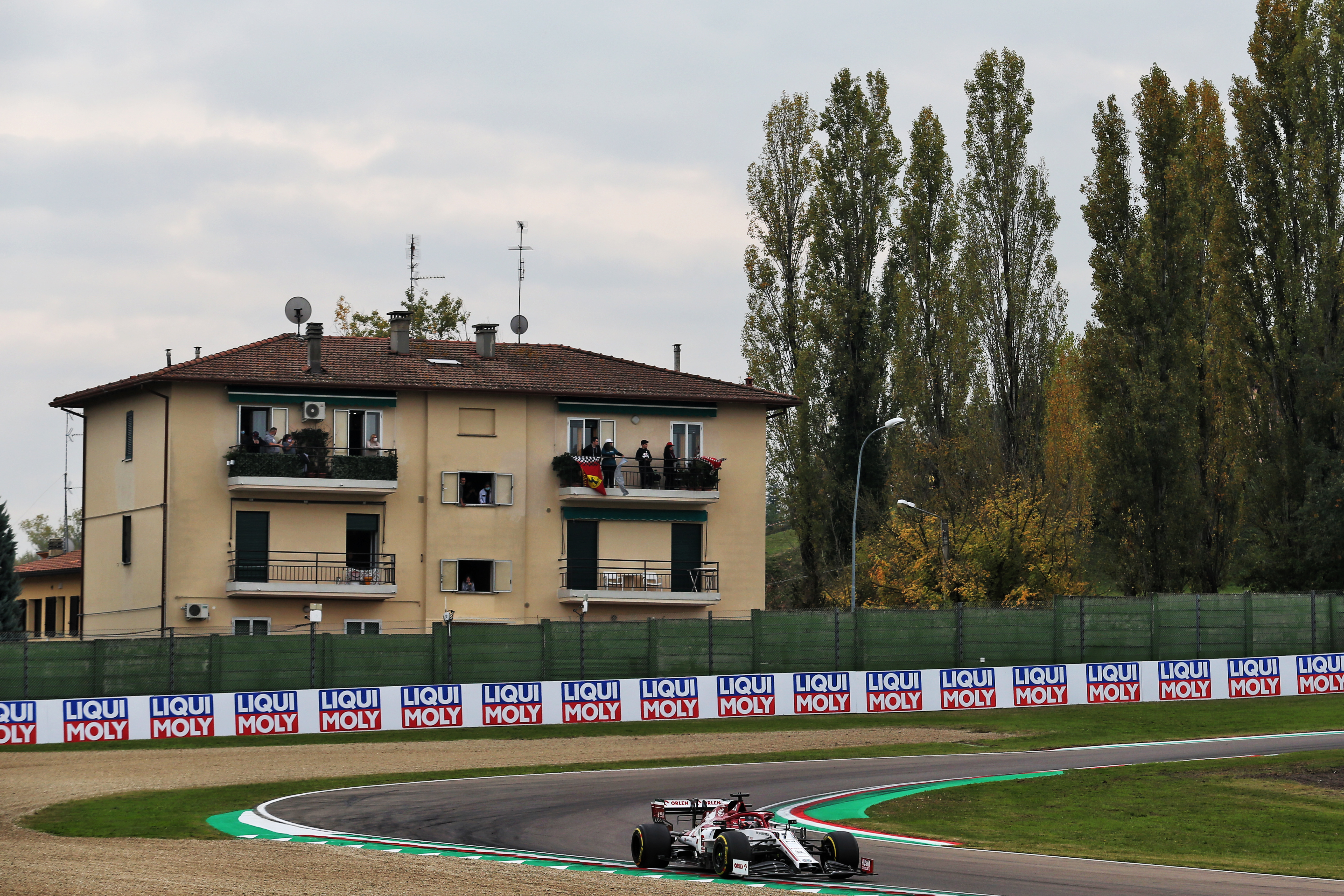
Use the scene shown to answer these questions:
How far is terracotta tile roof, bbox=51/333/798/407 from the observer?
53.5 meters

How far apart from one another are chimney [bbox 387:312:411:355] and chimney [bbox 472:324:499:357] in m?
2.46

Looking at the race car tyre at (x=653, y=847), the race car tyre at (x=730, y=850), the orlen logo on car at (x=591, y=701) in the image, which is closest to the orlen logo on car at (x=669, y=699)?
the orlen logo on car at (x=591, y=701)

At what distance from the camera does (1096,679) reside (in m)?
47.4

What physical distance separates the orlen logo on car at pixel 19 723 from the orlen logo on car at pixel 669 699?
51.3 ft

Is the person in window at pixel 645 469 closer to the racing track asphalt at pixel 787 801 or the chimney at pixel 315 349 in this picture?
the chimney at pixel 315 349

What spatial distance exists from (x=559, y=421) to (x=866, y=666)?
14927 millimetres

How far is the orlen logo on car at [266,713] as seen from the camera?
4181 centimetres

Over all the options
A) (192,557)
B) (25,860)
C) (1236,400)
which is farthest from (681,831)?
(1236,400)

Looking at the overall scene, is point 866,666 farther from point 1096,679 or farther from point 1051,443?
point 1051,443

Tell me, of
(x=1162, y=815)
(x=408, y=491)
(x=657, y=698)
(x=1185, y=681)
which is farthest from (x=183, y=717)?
(x=1185, y=681)

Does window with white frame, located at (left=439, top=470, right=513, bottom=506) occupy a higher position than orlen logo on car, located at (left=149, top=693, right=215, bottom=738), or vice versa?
window with white frame, located at (left=439, top=470, right=513, bottom=506)

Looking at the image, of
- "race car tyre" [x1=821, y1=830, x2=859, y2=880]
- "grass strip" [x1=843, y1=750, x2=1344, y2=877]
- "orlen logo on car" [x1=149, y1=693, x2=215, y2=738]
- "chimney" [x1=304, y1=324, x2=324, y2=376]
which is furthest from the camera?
"chimney" [x1=304, y1=324, x2=324, y2=376]

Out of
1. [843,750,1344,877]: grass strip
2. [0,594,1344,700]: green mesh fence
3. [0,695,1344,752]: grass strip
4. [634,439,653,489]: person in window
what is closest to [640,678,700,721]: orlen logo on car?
[0,695,1344,752]: grass strip

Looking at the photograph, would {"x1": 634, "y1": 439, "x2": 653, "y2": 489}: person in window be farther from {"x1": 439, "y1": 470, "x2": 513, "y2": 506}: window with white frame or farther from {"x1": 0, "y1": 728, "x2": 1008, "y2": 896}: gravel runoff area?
{"x1": 0, "y1": 728, "x2": 1008, "y2": 896}: gravel runoff area
